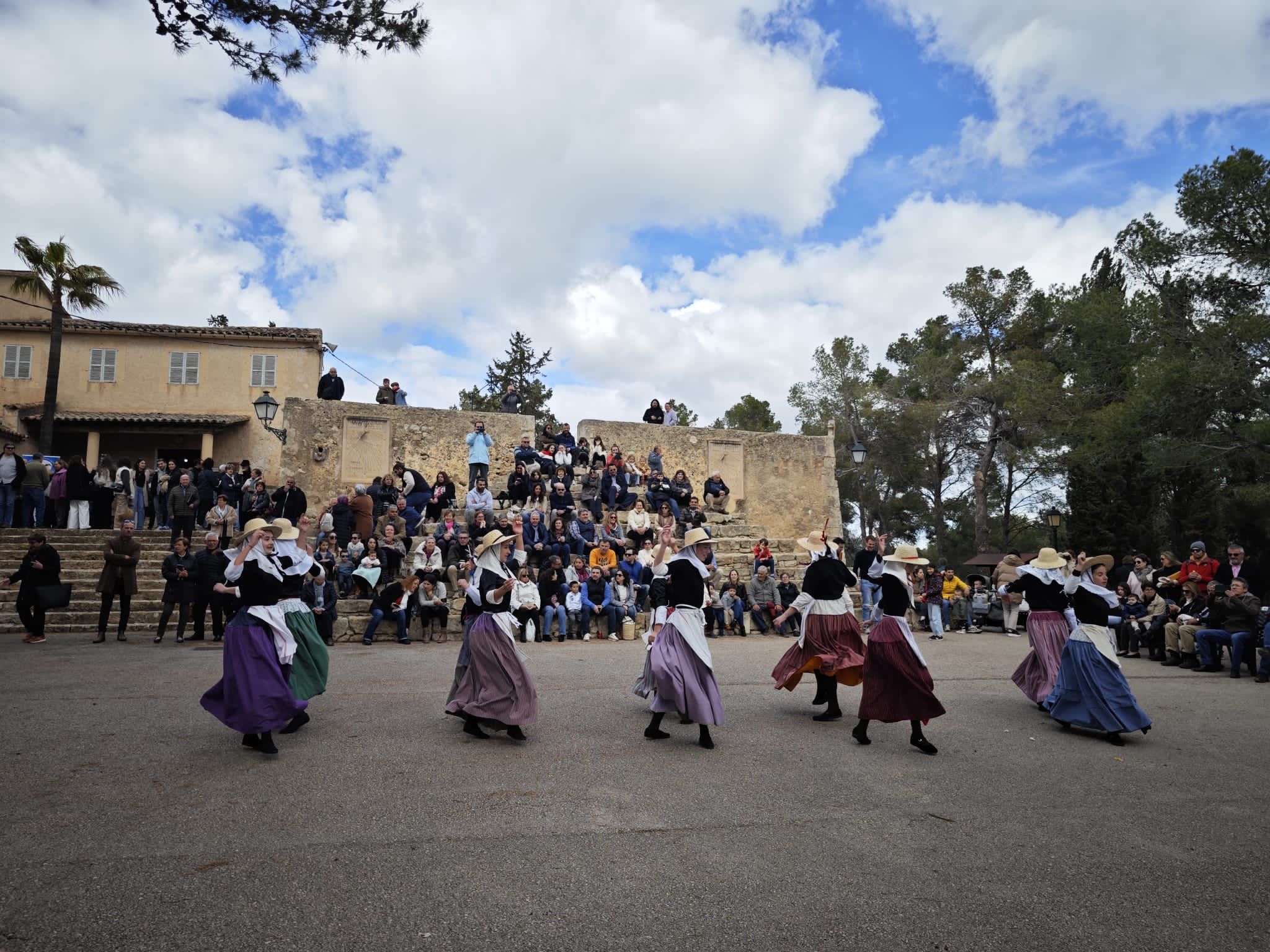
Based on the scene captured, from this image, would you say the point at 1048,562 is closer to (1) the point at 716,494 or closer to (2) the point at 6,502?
(1) the point at 716,494

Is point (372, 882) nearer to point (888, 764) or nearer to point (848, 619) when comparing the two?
point (888, 764)

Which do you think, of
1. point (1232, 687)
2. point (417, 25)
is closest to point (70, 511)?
point (417, 25)

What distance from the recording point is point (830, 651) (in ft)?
25.3

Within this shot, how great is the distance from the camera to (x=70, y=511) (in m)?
17.8

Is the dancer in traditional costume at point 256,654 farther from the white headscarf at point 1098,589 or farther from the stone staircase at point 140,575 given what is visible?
the stone staircase at point 140,575

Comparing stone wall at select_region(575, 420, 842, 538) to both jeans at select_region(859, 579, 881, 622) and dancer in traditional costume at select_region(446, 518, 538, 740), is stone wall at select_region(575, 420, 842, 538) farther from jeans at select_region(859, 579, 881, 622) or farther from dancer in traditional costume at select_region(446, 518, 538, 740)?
dancer in traditional costume at select_region(446, 518, 538, 740)

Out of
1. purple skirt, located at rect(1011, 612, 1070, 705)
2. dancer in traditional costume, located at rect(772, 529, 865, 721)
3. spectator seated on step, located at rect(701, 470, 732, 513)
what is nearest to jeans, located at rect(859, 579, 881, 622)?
spectator seated on step, located at rect(701, 470, 732, 513)

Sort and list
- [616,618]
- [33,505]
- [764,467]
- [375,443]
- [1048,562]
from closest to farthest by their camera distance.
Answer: [1048,562]
[616,618]
[33,505]
[375,443]
[764,467]

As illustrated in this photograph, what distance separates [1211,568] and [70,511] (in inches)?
864

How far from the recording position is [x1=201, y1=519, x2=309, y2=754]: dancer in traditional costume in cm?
585

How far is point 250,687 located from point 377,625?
756cm

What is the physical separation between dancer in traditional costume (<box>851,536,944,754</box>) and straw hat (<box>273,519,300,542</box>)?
489 cm

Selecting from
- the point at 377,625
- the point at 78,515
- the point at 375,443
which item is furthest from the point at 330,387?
the point at 377,625

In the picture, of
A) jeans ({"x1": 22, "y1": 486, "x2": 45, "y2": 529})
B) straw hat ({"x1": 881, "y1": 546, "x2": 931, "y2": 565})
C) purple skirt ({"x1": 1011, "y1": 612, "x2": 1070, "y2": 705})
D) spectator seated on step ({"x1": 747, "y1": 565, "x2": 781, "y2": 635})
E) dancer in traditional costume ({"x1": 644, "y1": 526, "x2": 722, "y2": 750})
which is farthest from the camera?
jeans ({"x1": 22, "y1": 486, "x2": 45, "y2": 529})
